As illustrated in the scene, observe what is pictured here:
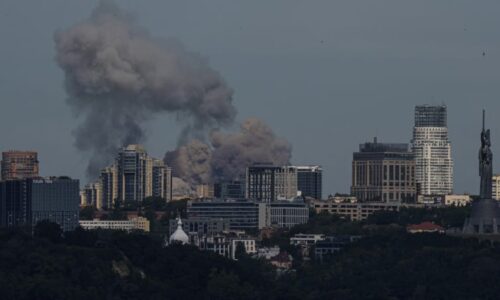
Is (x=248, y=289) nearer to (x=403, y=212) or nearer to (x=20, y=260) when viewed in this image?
(x=20, y=260)

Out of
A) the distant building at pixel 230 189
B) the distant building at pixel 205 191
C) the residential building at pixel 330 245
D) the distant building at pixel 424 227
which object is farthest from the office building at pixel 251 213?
the residential building at pixel 330 245

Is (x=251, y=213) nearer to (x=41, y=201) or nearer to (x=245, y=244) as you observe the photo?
(x=41, y=201)

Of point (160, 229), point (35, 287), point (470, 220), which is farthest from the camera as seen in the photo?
point (160, 229)

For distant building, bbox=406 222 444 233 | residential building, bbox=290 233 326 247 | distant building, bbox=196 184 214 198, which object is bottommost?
residential building, bbox=290 233 326 247

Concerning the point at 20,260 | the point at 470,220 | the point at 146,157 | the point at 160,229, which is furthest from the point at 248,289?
the point at 146,157

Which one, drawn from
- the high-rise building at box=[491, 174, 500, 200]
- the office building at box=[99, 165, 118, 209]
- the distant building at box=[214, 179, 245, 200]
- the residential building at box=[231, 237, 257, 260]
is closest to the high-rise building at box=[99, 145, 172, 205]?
the office building at box=[99, 165, 118, 209]

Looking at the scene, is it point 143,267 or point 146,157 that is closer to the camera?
point 143,267

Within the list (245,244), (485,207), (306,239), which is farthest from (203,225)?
(485,207)

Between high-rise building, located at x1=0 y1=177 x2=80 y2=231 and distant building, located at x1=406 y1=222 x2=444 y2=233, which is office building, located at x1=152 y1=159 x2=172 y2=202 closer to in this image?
high-rise building, located at x1=0 y1=177 x2=80 y2=231
